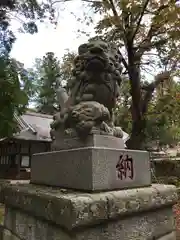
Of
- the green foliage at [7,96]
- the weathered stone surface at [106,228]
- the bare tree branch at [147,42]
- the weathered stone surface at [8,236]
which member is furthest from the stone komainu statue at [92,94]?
the bare tree branch at [147,42]

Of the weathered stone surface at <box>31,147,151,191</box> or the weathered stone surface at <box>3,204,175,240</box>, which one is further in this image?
the weathered stone surface at <box>31,147,151,191</box>

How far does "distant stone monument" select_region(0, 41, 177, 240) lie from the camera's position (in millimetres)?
1654

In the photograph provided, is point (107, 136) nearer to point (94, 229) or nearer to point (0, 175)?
point (94, 229)

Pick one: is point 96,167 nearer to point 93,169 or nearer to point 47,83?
point 93,169

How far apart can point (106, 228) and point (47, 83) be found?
24.8 m

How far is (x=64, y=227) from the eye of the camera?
5.28ft

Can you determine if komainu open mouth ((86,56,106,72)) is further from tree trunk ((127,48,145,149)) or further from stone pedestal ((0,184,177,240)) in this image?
tree trunk ((127,48,145,149))

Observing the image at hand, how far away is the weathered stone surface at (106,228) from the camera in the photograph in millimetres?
1660

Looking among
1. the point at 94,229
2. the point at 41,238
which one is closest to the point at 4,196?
the point at 41,238

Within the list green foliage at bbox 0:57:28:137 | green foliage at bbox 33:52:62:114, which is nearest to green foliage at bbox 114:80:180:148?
green foliage at bbox 0:57:28:137

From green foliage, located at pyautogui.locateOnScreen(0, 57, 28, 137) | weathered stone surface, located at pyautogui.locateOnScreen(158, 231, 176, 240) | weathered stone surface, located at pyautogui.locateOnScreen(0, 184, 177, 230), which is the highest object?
green foliage, located at pyautogui.locateOnScreen(0, 57, 28, 137)

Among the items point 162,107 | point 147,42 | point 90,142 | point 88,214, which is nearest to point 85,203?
point 88,214

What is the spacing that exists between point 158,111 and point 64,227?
8378mm

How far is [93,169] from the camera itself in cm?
175
